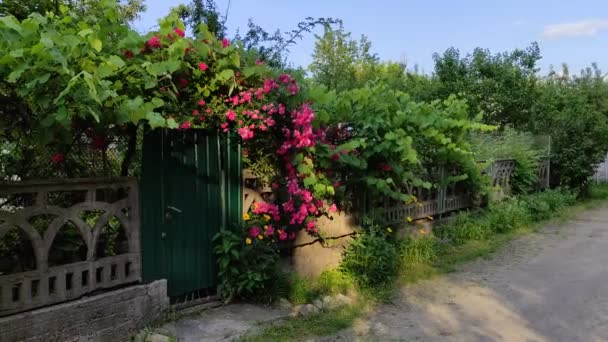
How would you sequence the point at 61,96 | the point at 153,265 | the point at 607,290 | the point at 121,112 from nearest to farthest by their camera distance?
1. the point at 61,96
2. the point at 121,112
3. the point at 153,265
4. the point at 607,290

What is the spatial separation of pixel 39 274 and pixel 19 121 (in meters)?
1.16

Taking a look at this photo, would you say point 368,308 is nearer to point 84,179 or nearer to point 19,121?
point 84,179

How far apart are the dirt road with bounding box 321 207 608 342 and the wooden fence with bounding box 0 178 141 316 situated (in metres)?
1.97

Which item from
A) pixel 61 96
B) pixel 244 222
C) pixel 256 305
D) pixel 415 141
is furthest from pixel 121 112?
pixel 415 141

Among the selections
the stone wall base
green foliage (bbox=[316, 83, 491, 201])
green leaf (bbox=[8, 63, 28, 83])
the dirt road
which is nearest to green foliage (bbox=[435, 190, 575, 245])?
the dirt road

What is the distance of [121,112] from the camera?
11.8ft

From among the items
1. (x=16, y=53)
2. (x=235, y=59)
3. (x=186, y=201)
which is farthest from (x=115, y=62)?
(x=186, y=201)

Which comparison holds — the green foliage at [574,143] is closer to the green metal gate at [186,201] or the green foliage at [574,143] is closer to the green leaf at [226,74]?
the green metal gate at [186,201]

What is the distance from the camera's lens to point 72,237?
421 centimetres

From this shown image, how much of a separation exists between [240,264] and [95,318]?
1.44 m

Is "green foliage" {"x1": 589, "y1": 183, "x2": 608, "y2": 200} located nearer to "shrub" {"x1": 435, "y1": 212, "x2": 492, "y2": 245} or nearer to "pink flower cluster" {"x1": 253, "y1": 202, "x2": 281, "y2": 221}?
"shrub" {"x1": 435, "y1": 212, "x2": 492, "y2": 245}

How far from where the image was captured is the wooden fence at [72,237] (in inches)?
146

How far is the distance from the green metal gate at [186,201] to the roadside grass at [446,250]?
37.5 inches

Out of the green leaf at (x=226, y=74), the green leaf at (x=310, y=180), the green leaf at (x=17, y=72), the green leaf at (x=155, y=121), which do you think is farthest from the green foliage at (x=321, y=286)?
the green leaf at (x=17, y=72)
